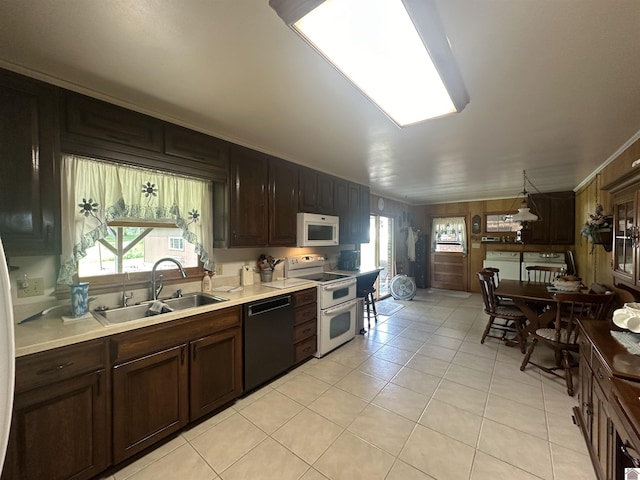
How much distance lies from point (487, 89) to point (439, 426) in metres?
2.35

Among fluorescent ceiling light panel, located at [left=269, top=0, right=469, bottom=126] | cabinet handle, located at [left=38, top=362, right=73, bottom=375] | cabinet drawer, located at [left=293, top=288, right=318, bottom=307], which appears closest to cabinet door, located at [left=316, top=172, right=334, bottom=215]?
cabinet drawer, located at [left=293, top=288, right=318, bottom=307]

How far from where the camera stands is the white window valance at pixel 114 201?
1.70 metres

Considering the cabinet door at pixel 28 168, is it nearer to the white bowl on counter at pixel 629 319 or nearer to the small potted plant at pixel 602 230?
the white bowl on counter at pixel 629 319

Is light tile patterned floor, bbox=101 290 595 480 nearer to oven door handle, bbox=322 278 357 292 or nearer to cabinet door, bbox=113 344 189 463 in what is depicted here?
cabinet door, bbox=113 344 189 463

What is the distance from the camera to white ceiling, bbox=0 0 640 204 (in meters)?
1.08

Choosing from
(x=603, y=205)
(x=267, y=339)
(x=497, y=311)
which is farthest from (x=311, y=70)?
(x=603, y=205)

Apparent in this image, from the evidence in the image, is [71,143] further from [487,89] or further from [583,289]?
[583,289]

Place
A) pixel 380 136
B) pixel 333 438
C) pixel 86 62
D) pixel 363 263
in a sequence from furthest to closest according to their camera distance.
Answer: pixel 363 263, pixel 380 136, pixel 333 438, pixel 86 62

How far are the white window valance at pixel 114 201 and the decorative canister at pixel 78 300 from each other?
0.46 ft

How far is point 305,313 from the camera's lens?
283cm

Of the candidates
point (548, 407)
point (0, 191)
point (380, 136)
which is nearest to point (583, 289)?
point (548, 407)

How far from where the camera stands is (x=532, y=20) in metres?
1.09

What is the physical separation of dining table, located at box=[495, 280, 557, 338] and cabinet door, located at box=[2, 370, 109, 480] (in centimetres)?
364

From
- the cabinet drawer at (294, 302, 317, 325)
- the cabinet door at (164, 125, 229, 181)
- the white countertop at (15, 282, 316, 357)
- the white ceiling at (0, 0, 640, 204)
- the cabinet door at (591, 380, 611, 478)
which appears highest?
the white ceiling at (0, 0, 640, 204)
